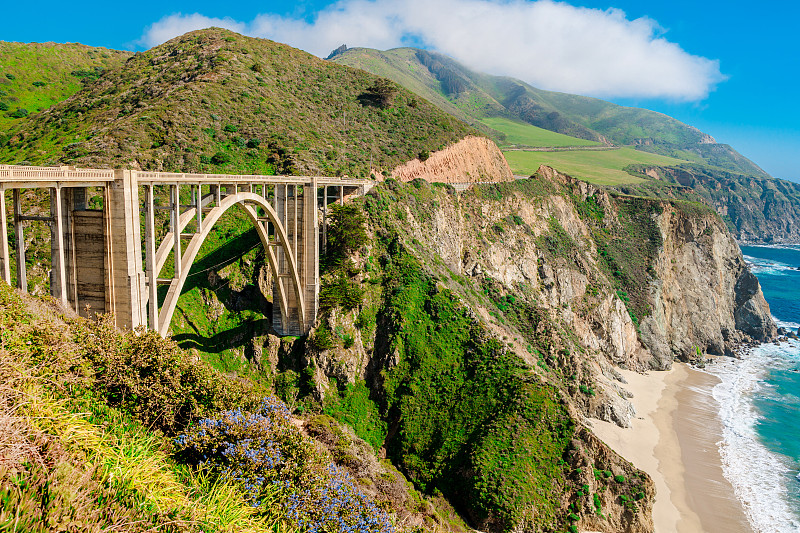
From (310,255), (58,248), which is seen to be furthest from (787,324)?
(58,248)

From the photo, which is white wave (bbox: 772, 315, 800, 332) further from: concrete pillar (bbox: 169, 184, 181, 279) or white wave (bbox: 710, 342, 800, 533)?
concrete pillar (bbox: 169, 184, 181, 279)

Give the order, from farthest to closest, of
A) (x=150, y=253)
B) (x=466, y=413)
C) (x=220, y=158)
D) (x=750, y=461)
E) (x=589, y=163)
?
1. (x=589, y=163)
2. (x=220, y=158)
3. (x=750, y=461)
4. (x=466, y=413)
5. (x=150, y=253)

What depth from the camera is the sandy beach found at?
30.8m

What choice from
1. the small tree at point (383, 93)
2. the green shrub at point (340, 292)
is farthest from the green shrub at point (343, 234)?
the small tree at point (383, 93)

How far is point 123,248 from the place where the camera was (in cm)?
1444

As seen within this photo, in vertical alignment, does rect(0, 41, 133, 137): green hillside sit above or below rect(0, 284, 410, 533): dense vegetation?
above

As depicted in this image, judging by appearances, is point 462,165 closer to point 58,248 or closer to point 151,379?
point 58,248

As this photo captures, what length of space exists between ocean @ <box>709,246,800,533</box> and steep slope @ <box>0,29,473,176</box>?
42792 millimetres

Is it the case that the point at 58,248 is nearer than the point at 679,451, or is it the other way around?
the point at 58,248

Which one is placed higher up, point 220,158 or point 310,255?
point 220,158

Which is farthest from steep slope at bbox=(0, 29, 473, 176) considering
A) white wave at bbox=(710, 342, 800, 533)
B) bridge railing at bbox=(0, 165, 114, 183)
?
white wave at bbox=(710, 342, 800, 533)

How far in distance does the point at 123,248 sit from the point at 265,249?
15.3 meters

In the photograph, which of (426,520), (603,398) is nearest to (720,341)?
(603,398)

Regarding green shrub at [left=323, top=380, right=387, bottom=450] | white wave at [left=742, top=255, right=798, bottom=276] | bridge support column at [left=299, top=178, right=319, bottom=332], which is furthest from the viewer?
white wave at [left=742, top=255, right=798, bottom=276]
